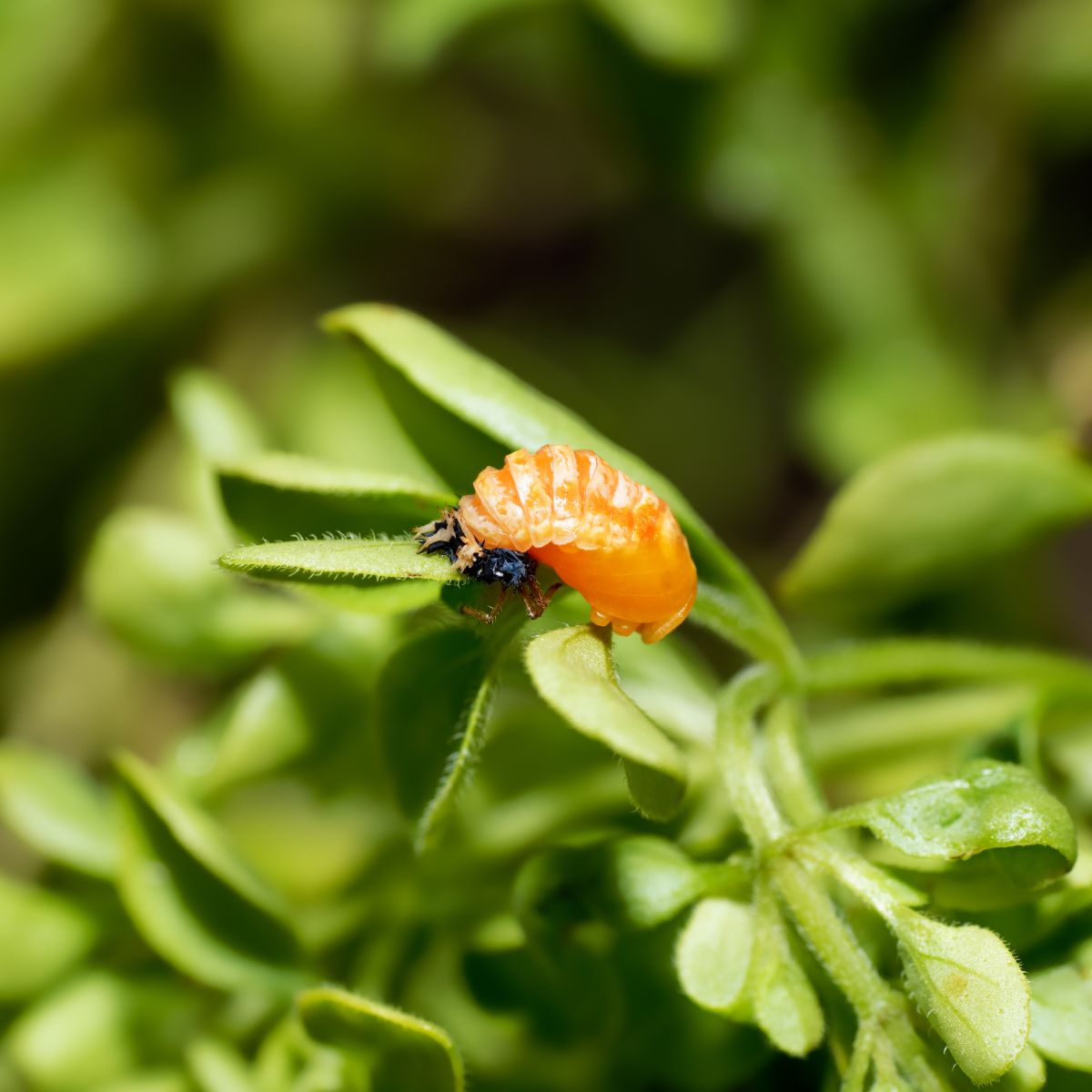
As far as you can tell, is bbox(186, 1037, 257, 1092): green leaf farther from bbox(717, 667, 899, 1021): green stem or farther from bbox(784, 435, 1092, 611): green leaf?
bbox(784, 435, 1092, 611): green leaf

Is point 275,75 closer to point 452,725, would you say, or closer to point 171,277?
point 171,277

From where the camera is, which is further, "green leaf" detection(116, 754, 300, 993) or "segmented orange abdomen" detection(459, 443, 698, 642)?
"green leaf" detection(116, 754, 300, 993)

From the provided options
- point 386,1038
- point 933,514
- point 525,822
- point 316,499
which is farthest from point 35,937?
point 933,514

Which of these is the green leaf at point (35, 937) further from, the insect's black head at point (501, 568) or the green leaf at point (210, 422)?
the insect's black head at point (501, 568)

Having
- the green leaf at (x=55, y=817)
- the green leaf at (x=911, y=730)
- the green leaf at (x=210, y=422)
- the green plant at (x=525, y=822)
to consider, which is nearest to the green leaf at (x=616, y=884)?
the green plant at (x=525, y=822)

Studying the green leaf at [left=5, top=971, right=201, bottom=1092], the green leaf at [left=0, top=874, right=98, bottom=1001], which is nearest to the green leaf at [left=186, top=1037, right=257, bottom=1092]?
the green leaf at [left=5, top=971, right=201, bottom=1092]

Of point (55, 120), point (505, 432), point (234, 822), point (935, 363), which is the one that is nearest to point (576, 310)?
point (935, 363)
